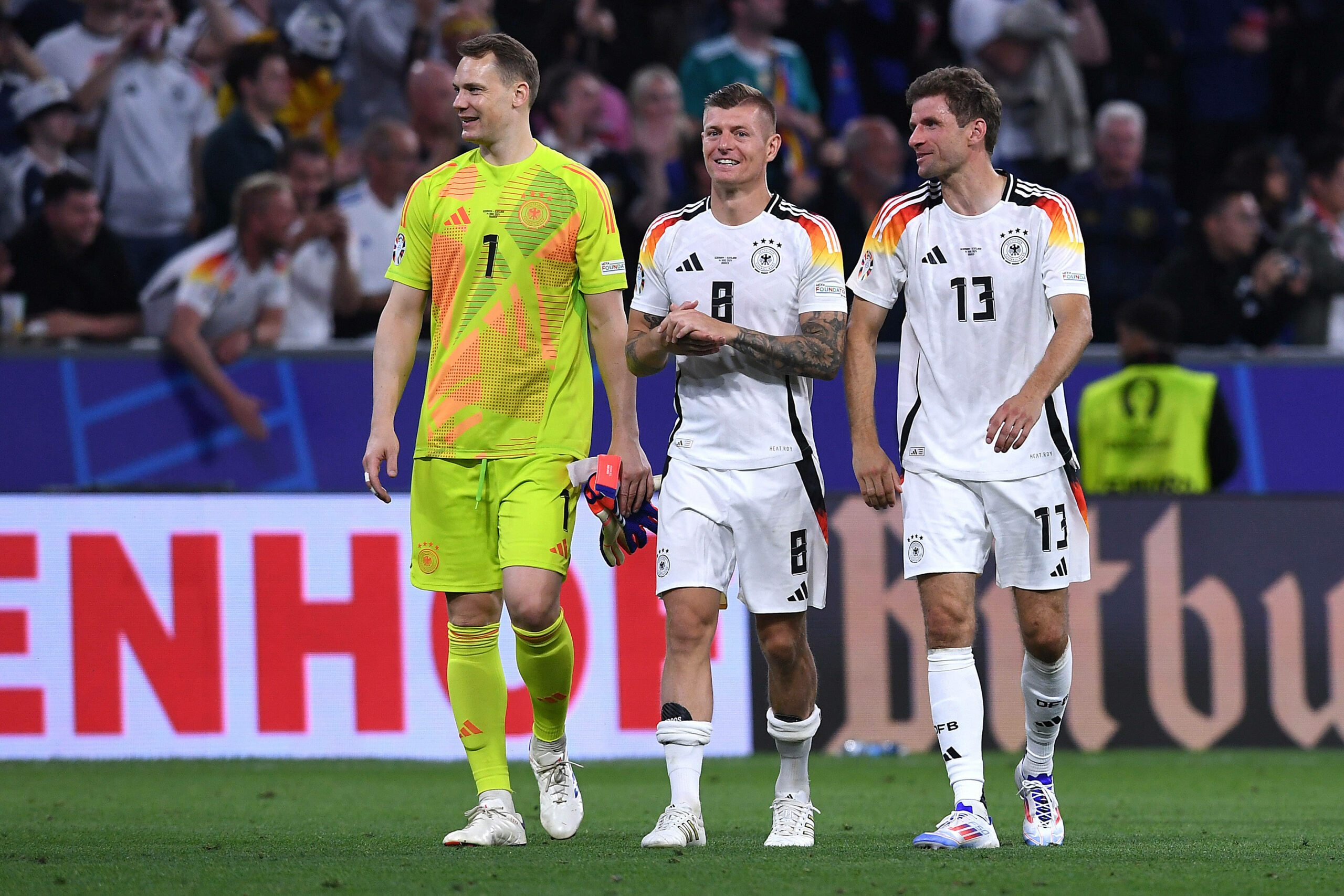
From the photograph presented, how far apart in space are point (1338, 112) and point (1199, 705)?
21.2 ft

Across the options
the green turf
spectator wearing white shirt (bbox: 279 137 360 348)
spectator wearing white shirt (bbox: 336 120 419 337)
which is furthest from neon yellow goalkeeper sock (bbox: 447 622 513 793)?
spectator wearing white shirt (bbox: 336 120 419 337)

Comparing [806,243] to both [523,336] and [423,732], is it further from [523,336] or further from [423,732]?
[423,732]

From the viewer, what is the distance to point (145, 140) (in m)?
11.9

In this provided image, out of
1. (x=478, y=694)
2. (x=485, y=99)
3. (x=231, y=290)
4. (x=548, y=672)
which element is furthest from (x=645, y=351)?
(x=231, y=290)

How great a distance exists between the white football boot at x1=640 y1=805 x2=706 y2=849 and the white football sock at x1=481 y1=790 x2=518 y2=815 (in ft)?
1.45

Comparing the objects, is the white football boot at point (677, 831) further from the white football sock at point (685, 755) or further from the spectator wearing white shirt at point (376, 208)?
the spectator wearing white shirt at point (376, 208)

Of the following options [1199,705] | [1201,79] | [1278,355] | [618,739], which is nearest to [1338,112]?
[1201,79]

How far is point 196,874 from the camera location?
4.91 metres

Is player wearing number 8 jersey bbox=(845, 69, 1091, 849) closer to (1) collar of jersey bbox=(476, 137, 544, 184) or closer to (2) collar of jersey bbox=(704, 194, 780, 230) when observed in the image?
(2) collar of jersey bbox=(704, 194, 780, 230)

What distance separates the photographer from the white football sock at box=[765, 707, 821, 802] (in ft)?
19.2

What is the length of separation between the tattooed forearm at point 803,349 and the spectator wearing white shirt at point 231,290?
19.2ft

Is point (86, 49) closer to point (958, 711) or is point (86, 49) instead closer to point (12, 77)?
point (12, 77)

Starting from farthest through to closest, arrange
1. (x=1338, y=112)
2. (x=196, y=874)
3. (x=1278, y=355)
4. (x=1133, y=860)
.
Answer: (x=1338, y=112) < (x=1278, y=355) < (x=1133, y=860) < (x=196, y=874)

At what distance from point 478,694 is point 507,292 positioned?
4.23ft
